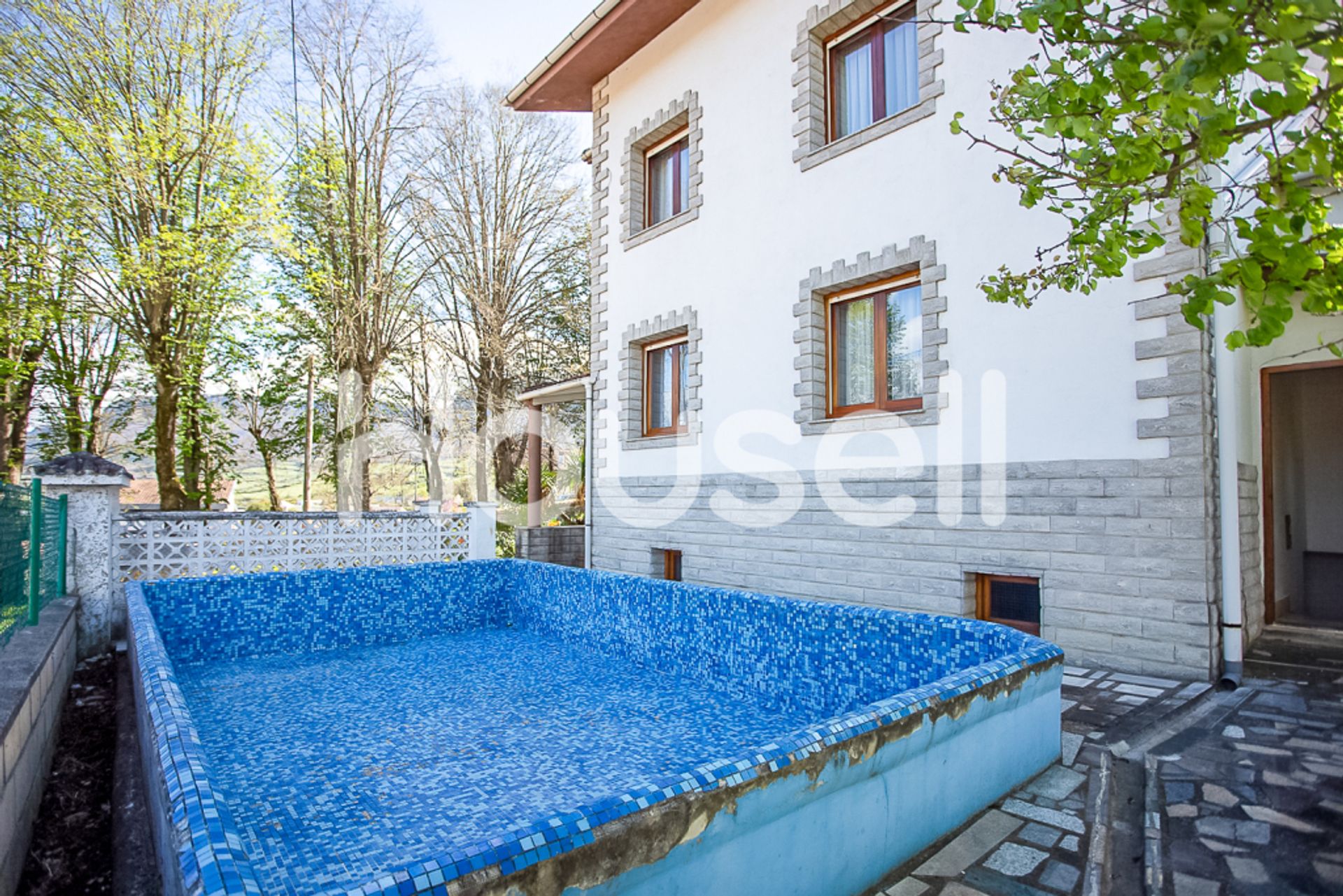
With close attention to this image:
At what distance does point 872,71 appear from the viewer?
6465mm

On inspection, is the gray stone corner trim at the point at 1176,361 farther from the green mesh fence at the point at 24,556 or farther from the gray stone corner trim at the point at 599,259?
the green mesh fence at the point at 24,556

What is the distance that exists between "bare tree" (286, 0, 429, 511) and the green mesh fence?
952cm

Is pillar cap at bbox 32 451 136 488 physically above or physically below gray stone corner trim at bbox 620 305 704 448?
below

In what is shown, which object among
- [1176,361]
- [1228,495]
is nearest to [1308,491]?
[1228,495]

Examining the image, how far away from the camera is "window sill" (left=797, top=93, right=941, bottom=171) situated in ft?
18.7

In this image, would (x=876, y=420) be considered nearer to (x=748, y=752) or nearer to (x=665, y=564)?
(x=665, y=564)

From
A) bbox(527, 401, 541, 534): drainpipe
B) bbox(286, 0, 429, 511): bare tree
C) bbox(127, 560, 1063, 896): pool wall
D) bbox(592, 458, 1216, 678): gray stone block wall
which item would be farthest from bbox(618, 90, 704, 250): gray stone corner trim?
bbox(286, 0, 429, 511): bare tree

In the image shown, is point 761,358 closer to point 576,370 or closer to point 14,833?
point 14,833

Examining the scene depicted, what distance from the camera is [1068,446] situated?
4.85 metres

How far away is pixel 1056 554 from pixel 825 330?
279 centimetres

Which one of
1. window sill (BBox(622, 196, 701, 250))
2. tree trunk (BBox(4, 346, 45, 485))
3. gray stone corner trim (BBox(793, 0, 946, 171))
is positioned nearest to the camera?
gray stone corner trim (BBox(793, 0, 946, 171))

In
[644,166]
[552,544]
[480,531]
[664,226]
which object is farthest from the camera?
[552,544]

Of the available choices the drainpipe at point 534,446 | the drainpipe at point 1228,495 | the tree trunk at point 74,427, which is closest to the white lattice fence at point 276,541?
the drainpipe at point 534,446

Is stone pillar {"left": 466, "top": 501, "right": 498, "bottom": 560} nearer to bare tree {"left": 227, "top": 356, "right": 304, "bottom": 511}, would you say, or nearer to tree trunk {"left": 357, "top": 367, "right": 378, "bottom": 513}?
tree trunk {"left": 357, "top": 367, "right": 378, "bottom": 513}
